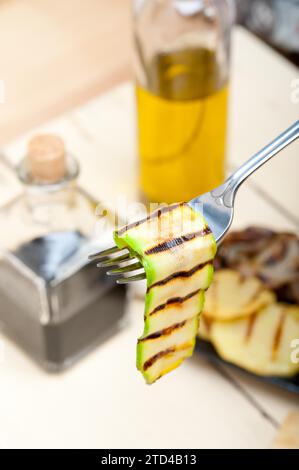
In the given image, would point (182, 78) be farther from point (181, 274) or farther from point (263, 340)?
point (181, 274)

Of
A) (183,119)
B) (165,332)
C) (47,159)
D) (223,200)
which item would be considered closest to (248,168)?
(223,200)

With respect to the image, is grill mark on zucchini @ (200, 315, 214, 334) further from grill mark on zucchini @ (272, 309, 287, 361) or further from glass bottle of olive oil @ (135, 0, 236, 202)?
glass bottle of olive oil @ (135, 0, 236, 202)

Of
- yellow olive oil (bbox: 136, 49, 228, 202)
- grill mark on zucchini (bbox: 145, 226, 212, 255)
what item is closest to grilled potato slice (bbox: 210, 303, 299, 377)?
yellow olive oil (bbox: 136, 49, 228, 202)

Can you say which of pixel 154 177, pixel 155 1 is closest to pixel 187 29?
pixel 155 1

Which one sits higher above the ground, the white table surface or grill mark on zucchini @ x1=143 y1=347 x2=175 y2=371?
grill mark on zucchini @ x1=143 y1=347 x2=175 y2=371

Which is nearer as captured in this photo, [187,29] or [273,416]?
[273,416]

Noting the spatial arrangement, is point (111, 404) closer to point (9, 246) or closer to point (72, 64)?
point (9, 246)
